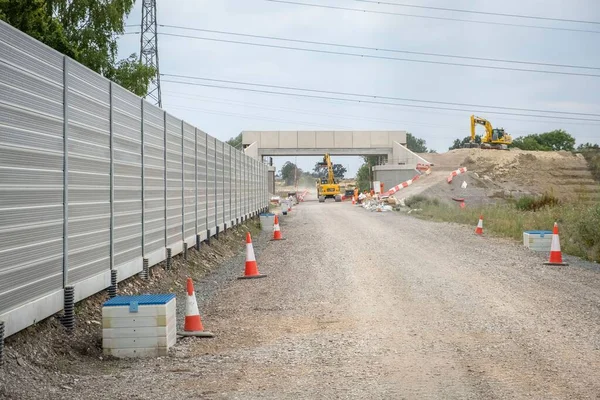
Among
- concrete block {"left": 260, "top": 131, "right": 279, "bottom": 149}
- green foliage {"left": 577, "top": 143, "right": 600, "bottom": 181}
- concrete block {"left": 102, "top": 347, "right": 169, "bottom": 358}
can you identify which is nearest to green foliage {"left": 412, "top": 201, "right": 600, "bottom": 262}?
concrete block {"left": 102, "top": 347, "right": 169, "bottom": 358}

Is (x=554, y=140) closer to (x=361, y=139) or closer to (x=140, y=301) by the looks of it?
(x=361, y=139)

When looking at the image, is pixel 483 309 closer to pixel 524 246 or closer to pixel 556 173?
pixel 524 246

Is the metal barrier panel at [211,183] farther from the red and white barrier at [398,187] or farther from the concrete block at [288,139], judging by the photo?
the concrete block at [288,139]

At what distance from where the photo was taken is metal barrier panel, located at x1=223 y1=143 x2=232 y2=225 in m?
21.9

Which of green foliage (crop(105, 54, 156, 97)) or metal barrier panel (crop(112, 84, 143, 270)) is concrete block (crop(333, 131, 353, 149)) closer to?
green foliage (crop(105, 54, 156, 97))

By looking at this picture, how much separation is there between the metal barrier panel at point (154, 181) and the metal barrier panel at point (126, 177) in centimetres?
40

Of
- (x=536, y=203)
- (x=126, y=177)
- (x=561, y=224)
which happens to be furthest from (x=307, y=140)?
(x=126, y=177)

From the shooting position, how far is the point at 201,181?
17.3 m

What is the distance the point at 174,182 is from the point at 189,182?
1.63 meters

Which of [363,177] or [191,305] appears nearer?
[191,305]

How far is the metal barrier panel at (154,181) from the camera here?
11.7 m

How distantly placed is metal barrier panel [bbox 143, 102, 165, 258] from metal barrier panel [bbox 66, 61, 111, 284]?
7.27ft

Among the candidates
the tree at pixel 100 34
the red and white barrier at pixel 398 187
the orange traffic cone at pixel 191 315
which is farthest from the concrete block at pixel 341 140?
the orange traffic cone at pixel 191 315

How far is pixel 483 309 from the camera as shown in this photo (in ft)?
33.1
